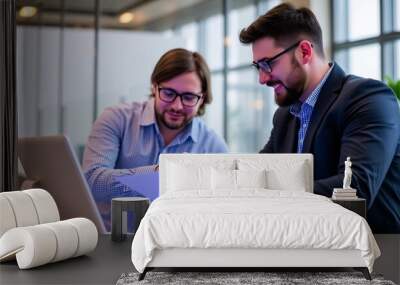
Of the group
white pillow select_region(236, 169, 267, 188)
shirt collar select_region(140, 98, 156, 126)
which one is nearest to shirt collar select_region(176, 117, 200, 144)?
shirt collar select_region(140, 98, 156, 126)

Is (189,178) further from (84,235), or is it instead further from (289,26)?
(289,26)

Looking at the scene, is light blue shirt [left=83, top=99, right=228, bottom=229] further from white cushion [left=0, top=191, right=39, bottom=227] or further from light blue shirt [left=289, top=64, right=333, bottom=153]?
white cushion [left=0, top=191, right=39, bottom=227]

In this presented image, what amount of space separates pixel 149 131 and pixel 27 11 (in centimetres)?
173

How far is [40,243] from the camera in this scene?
4219 mm

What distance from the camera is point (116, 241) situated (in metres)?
5.54

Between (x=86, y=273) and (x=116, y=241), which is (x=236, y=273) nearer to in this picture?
(x=86, y=273)

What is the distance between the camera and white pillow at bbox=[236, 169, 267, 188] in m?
5.32

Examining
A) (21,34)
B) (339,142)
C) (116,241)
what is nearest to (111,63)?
(21,34)

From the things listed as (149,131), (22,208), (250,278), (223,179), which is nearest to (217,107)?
(149,131)

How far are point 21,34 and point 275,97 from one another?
2633mm

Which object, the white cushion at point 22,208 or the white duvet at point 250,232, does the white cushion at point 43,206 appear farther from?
the white duvet at point 250,232

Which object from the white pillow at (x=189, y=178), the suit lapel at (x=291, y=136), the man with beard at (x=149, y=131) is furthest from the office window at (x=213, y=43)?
the white pillow at (x=189, y=178)

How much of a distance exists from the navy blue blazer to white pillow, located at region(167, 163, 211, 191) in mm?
1059

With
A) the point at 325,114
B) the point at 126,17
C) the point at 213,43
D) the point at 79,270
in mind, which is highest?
the point at 126,17
